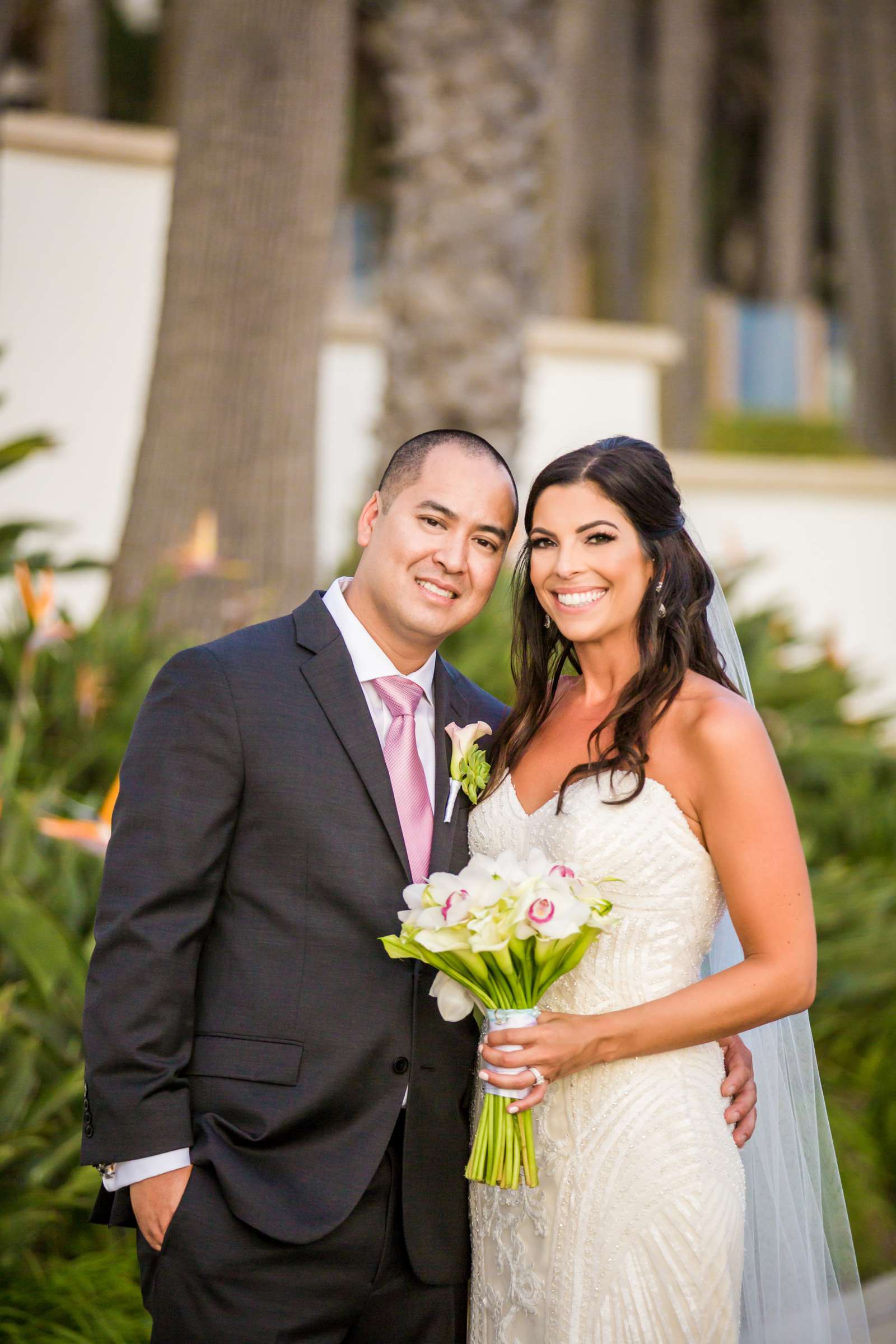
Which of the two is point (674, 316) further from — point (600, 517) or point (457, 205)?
point (600, 517)

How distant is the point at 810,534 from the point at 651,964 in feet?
31.5

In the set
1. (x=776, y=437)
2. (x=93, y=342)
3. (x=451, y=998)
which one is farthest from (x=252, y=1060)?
(x=776, y=437)

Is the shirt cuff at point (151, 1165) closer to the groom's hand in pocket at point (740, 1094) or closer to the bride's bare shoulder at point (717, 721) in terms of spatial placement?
the groom's hand in pocket at point (740, 1094)

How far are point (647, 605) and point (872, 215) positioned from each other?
1360 cm

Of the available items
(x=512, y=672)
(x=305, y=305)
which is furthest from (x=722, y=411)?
(x=512, y=672)

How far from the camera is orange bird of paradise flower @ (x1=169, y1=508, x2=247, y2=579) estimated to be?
5.24 metres

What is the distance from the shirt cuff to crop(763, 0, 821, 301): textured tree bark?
60.1 feet

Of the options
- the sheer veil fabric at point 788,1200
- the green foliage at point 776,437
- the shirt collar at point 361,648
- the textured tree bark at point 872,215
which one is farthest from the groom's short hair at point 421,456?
the green foliage at point 776,437

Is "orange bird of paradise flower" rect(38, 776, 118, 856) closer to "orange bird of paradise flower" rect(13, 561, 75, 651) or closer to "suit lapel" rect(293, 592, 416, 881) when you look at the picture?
"orange bird of paradise flower" rect(13, 561, 75, 651)

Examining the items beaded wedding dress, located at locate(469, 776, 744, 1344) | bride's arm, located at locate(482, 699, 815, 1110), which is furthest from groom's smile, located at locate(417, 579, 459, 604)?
bride's arm, located at locate(482, 699, 815, 1110)

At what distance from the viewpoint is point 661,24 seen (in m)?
16.3

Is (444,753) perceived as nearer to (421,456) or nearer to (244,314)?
(421,456)

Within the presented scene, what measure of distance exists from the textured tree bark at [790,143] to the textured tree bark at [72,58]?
9901mm

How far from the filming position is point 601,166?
55.4ft
